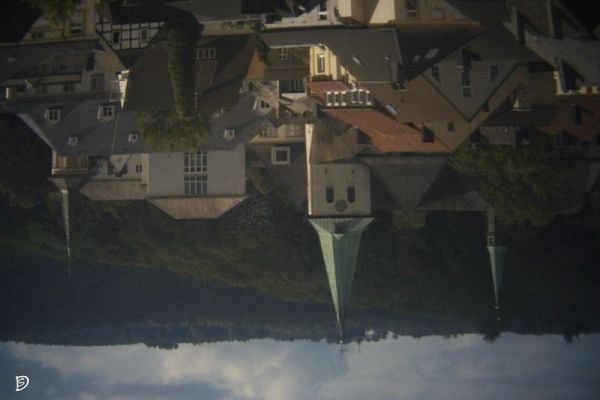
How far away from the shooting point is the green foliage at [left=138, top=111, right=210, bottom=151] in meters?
15.1

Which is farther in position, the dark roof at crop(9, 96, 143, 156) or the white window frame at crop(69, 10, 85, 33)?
the white window frame at crop(69, 10, 85, 33)

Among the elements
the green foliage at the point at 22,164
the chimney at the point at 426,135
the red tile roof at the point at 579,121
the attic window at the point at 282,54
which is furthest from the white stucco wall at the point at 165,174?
the red tile roof at the point at 579,121

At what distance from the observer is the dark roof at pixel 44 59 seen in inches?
622

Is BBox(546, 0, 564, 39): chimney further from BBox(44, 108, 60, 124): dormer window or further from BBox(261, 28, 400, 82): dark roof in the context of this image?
BBox(44, 108, 60, 124): dormer window

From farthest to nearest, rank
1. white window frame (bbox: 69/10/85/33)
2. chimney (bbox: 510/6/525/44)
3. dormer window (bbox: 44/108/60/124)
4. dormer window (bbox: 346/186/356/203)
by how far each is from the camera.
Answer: dormer window (bbox: 44/108/60/124)
white window frame (bbox: 69/10/85/33)
dormer window (bbox: 346/186/356/203)
chimney (bbox: 510/6/525/44)

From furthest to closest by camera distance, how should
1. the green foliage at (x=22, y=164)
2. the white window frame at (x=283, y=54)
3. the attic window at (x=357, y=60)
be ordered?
1. the green foliage at (x=22, y=164)
2. the white window frame at (x=283, y=54)
3. the attic window at (x=357, y=60)

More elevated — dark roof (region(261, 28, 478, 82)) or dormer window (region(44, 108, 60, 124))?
dark roof (region(261, 28, 478, 82))

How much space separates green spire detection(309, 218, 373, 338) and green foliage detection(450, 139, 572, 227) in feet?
6.95

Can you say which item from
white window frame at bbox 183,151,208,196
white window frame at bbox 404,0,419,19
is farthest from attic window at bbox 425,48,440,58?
white window frame at bbox 183,151,208,196

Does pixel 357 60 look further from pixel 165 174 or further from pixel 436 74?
pixel 165 174

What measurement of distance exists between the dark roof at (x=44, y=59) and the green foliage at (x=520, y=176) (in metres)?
7.29

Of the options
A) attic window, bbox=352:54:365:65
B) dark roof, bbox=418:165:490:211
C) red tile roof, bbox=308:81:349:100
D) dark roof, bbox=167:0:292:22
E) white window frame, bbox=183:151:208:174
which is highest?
dark roof, bbox=167:0:292:22

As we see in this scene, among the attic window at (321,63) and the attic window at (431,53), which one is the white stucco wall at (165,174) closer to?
the attic window at (321,63)

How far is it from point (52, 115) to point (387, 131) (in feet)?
21.5
